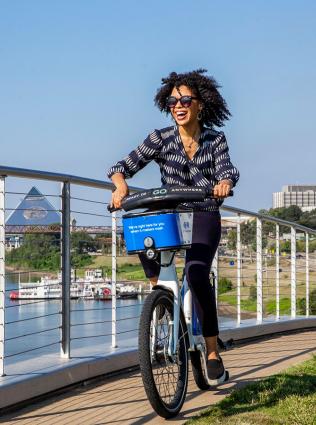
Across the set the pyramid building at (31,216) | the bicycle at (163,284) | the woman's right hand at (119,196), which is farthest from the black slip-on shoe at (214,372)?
the pyramid building at (31,216)

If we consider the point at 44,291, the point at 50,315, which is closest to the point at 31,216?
the point at 44,291

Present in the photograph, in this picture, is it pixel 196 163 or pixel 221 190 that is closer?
pixel 221 190

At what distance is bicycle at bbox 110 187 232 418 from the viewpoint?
381 centimetres

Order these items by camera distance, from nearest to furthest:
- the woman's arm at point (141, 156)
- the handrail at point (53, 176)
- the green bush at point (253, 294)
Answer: the handrail at point (53, 176) < the woman's arm at point (141, 156) < the green bush at point (253, 294)

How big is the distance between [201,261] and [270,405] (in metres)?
0.75

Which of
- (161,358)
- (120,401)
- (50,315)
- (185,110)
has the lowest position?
(120,401)

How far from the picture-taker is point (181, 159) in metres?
4.41

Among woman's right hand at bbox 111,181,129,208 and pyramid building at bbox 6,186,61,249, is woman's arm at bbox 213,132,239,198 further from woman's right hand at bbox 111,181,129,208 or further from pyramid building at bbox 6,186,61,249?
pyramid building at bbox 6,186,61,249

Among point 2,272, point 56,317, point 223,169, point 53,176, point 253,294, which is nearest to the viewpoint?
point 2,272

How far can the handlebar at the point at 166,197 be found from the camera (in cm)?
389

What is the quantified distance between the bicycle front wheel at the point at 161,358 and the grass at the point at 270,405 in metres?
0.17

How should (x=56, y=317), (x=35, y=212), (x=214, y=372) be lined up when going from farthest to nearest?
1. (x=56, y=317)
2. (x=35, y=212)
3. (x=214, y=372)

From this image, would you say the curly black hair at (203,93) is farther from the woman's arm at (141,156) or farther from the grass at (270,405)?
the grass at (270,405)

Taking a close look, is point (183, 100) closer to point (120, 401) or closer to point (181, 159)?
point (181, 159)
